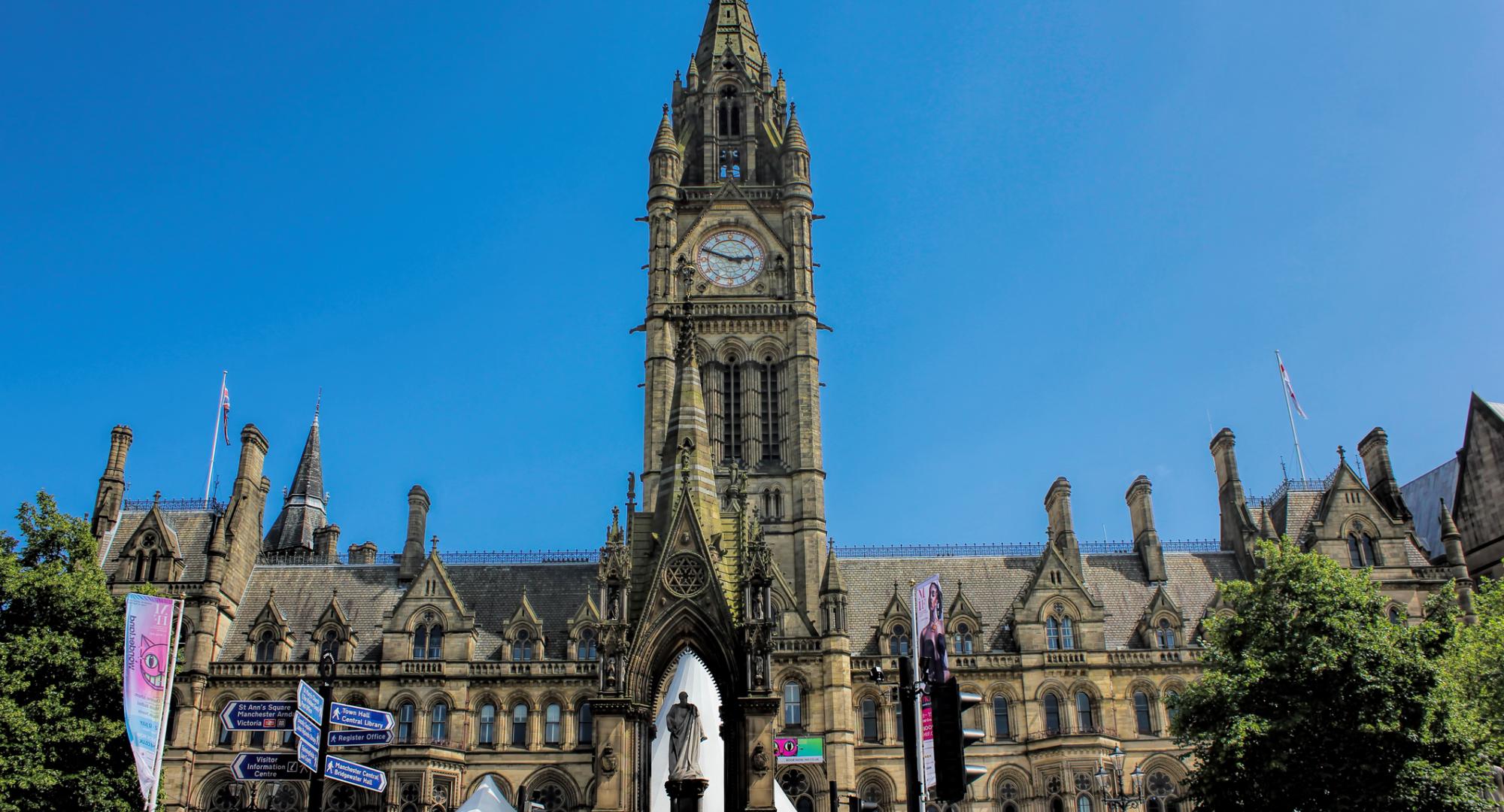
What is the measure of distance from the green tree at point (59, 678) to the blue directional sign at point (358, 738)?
22.3 meters

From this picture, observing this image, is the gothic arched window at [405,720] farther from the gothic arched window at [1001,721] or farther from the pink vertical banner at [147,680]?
the gothic arched window at [1001,721]

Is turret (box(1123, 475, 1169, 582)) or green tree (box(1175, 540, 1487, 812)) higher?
turret (box(1123, 475, 1169, 582))

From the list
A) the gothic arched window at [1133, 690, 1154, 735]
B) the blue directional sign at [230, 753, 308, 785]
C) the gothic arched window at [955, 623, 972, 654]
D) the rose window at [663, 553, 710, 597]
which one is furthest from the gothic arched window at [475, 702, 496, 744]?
the blue directional sign at [230, 753, 308, 785]

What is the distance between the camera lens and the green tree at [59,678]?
3719 cm

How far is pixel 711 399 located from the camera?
187ft

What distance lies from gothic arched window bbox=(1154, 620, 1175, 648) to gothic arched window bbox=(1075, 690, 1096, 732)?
13.7 feet

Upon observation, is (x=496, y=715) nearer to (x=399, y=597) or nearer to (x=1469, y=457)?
(x=399, y=597)

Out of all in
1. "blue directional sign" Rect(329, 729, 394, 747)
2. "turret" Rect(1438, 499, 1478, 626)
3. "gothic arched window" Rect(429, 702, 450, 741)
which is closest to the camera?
"blue directional sign" Rect(329, 729, 394, 747)

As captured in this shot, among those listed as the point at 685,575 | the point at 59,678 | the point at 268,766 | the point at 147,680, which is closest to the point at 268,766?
the point at 268,766

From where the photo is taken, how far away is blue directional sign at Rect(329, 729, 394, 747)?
19.1 m

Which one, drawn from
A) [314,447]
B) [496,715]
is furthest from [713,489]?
[314,447]

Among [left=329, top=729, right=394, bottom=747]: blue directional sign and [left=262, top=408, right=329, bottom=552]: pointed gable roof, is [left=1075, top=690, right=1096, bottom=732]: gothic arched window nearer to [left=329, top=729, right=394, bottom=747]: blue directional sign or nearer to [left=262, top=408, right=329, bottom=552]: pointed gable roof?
[left=329, top=729, right=394, bottom=747]: blue directional sign

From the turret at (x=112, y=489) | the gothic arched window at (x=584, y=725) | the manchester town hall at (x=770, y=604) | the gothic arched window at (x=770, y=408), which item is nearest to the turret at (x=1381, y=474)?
the manchester town hall at (x=770, y=604)

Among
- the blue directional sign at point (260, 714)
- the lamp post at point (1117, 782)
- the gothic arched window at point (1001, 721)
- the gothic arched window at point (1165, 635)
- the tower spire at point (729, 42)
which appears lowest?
the blue directional sign at point (260, 714)
